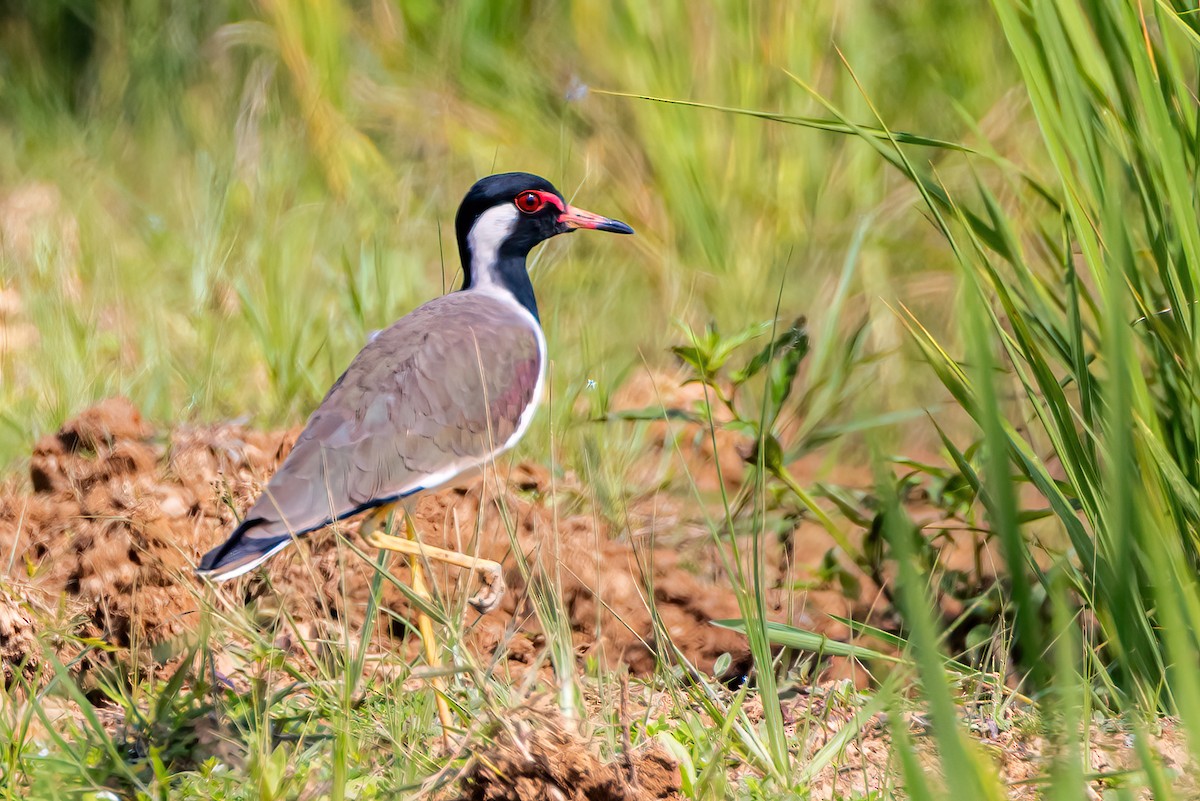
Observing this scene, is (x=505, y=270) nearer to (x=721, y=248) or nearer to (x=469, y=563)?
(x=469, y=563)

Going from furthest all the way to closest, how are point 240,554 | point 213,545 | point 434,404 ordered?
point 434,404, point 213,545, point 240,554

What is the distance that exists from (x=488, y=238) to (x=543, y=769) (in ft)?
7.60

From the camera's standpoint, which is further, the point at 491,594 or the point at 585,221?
the point at 585,221

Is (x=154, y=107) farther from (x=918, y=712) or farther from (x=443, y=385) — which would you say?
(x=918, y=712)

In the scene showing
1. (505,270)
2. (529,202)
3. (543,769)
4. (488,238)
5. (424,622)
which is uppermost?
(529,202)

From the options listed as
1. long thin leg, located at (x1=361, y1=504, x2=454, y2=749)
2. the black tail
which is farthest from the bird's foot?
the black tail

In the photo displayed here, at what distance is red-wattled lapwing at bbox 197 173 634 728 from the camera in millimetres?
3176

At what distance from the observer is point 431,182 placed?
6703mm

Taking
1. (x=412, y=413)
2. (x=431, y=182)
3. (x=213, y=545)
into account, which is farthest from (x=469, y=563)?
(x=431, y=182)

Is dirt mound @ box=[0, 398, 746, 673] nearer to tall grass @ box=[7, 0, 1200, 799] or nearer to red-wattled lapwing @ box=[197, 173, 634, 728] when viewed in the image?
red-wattled lapwing @ box=[197, 173, 634, 728]

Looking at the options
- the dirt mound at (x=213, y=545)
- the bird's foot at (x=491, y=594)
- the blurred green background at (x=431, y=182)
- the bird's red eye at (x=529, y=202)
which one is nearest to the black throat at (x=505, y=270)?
the bird's red eye at (x=529, y=202)

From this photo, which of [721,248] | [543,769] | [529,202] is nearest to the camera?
[543,769]

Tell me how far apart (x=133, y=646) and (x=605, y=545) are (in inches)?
53.2

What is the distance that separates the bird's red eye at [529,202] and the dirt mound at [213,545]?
33.6 inches
